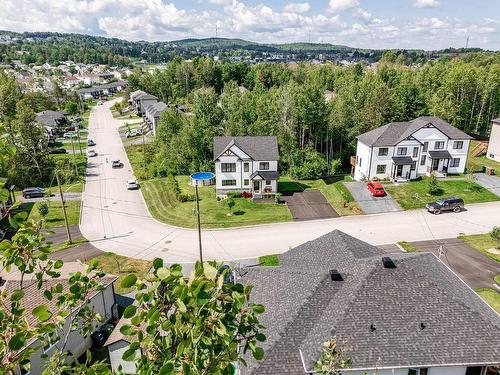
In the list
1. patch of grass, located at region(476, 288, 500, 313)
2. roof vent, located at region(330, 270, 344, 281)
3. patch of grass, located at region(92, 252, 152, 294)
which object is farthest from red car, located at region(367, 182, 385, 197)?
patch of grass, located at region(92, 252, 152, 294)

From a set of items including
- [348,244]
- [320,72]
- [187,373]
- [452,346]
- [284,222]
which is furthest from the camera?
[320,72]

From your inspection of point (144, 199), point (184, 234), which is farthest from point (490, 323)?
point (144, 199)

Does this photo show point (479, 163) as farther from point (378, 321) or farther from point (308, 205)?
point (378, 321)

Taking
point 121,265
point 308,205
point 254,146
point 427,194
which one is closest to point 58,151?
point 254,146

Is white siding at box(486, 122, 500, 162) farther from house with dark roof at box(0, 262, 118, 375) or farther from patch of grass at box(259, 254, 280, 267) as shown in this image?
house with dark roof at box(0, 262, 118, 375)

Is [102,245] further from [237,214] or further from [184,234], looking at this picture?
[237,214]

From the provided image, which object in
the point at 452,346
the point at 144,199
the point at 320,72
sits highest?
the point at 320,72
